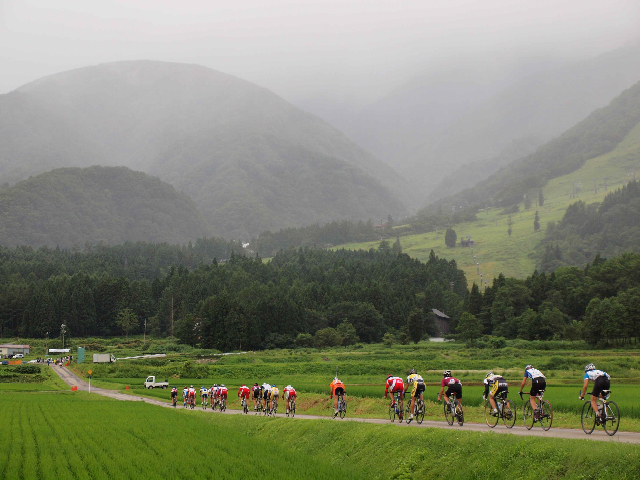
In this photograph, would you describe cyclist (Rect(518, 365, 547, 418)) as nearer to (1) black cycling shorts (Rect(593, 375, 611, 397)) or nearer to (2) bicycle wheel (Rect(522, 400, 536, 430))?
(2) bicycle wheel (Rect(522, 400, 536, 430))

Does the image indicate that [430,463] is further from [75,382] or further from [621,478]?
[75,382]

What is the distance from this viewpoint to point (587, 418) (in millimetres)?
22531

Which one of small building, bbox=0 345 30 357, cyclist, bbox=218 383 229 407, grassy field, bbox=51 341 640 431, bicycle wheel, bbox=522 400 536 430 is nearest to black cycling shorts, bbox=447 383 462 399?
bicycle wheel, bbox=522 400 536 430

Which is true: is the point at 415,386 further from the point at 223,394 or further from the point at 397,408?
the point at 223,394

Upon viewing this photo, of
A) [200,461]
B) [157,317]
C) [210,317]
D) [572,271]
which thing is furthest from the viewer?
[157,317]

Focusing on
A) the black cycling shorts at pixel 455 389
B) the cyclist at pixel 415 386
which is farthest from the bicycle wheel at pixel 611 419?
the cyclist at pixel 415 386

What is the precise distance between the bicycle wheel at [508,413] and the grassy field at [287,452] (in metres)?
3.56

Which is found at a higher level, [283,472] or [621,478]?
[621,478]

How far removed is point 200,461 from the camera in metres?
24.3

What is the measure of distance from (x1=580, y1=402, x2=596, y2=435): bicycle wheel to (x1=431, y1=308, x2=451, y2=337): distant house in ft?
464

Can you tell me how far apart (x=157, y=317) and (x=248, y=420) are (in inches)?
5581

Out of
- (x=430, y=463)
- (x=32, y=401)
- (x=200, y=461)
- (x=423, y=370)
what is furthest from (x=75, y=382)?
(x=430, y=463)

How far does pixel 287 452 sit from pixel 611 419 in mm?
12908

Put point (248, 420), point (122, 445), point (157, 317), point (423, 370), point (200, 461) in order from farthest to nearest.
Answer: point (157, 317) → point (423, 370) → point (248, 420) → point (122, 445) → point (200, 461)
